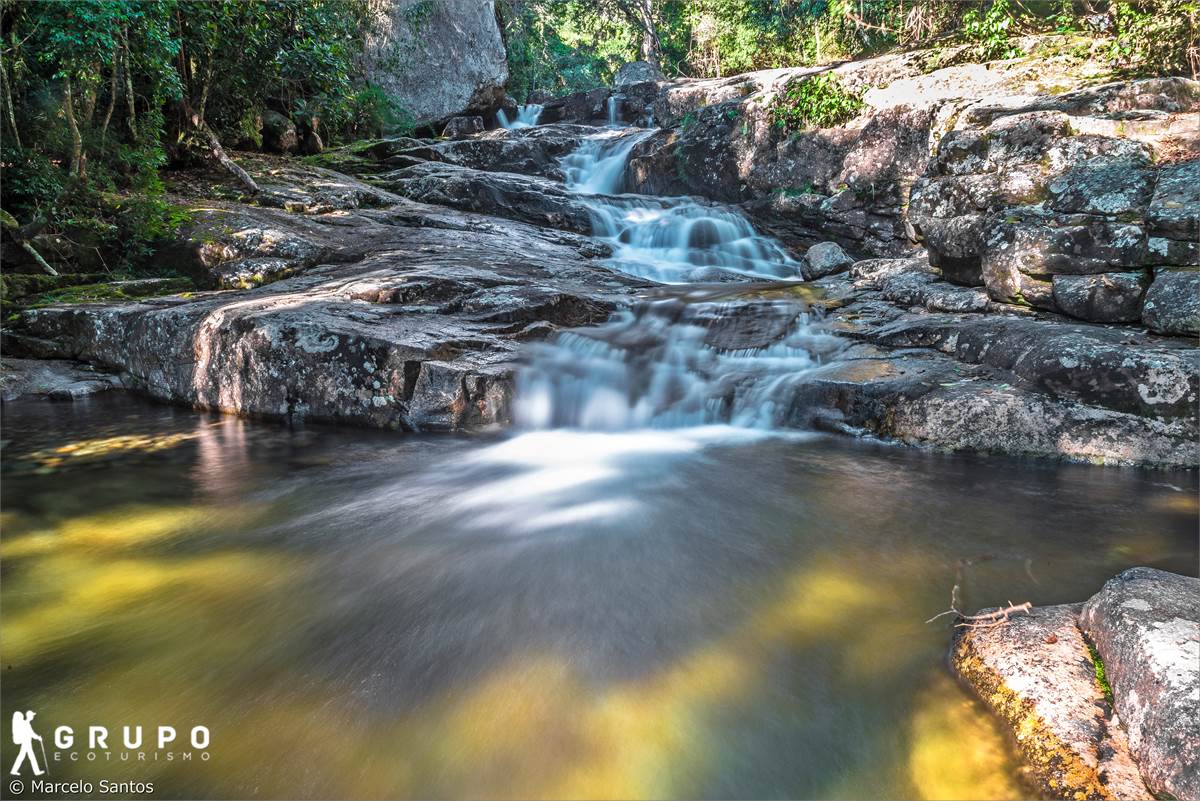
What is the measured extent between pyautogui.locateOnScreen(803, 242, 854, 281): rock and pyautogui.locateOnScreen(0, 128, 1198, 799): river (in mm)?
4731

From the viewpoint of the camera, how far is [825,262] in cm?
877

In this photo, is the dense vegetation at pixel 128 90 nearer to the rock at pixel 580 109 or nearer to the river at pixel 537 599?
the river at pixel 537 599

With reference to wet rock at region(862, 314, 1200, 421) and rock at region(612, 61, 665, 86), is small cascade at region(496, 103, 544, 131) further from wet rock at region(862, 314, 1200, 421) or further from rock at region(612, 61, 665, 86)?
wet rock at region(862, 314, 1200, 421)

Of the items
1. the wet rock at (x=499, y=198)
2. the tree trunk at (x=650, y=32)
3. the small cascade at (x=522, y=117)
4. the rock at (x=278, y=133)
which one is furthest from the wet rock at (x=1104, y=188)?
the tree trunk at (x=650, y=32)

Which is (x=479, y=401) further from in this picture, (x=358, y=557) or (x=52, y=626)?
(x=52, y=626)

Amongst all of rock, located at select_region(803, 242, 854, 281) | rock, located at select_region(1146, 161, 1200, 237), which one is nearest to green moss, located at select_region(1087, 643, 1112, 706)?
rock, located at select_region(1146, 161, 1200, 237)

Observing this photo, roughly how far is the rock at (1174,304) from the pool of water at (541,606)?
50.5 inches

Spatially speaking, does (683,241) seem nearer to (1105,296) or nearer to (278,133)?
(1105,296)

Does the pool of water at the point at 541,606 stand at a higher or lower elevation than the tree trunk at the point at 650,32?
lower

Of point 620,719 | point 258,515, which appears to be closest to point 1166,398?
point 620,719

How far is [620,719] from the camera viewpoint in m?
1.82

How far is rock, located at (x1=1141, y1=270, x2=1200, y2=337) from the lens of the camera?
4277 millimetres

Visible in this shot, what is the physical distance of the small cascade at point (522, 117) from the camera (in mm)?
22781

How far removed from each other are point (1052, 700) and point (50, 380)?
8524mm
